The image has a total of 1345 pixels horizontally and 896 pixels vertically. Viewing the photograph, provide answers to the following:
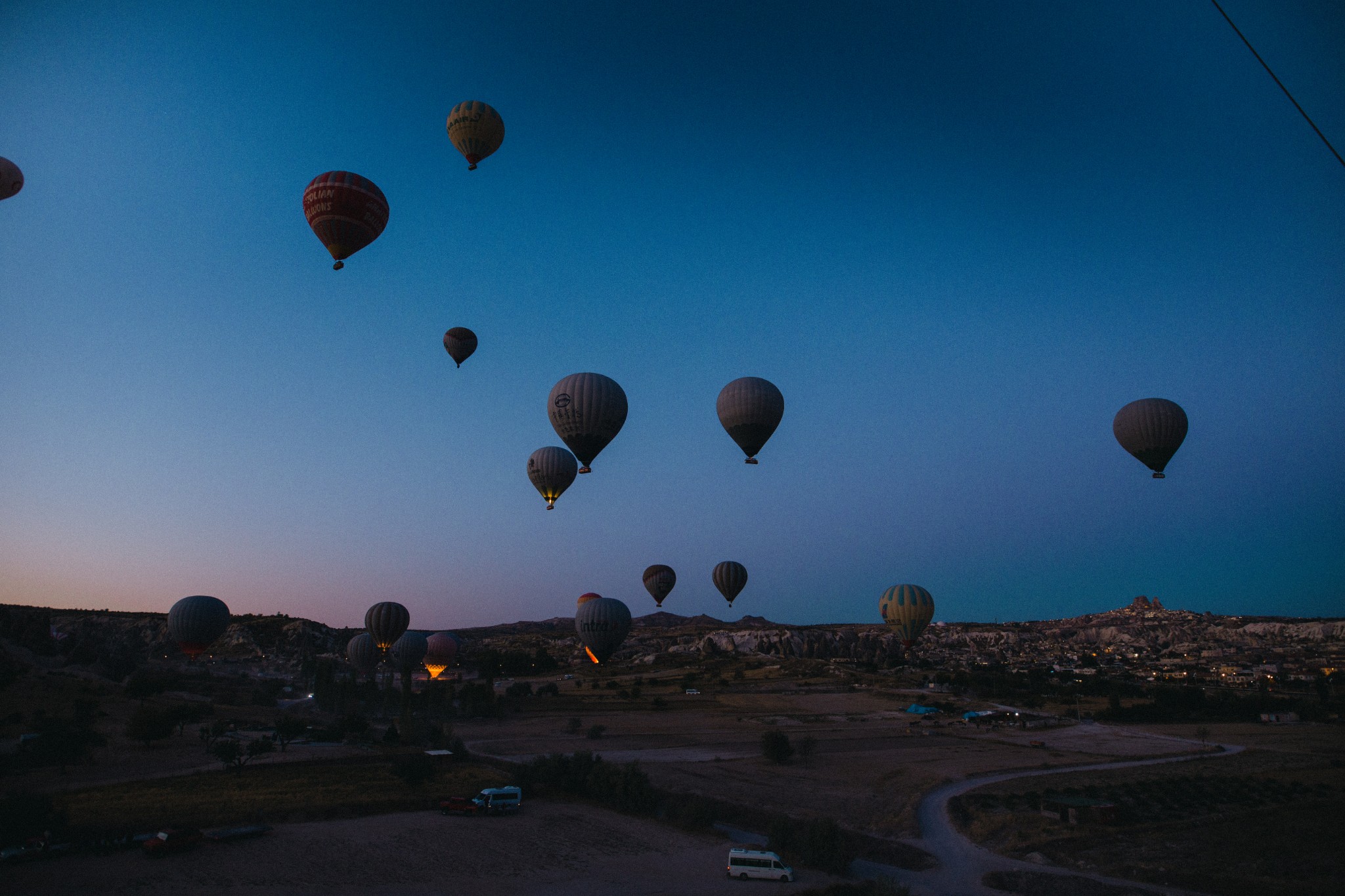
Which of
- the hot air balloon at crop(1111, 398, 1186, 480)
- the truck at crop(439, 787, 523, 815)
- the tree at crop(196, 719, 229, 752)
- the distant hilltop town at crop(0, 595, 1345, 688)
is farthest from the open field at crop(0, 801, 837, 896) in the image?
the distant hilltop town at crop(0, 595, 1345, 688)

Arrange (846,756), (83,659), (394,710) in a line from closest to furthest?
(846,756)
(394,710)
(83,659)

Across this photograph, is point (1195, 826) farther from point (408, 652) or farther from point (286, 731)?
point (408, 652)

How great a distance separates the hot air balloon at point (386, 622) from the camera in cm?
5716

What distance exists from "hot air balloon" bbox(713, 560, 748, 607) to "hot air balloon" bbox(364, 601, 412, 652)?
83.0 ft

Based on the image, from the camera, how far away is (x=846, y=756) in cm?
4297

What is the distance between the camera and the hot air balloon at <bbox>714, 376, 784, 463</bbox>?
129 ft

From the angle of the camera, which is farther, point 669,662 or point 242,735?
point 669,662

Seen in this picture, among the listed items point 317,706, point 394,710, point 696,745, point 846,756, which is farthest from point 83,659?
point 846,756

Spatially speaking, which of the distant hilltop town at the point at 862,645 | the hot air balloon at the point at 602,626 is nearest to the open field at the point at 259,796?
the hot air balloon at the point at 602,626

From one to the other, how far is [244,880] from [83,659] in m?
77.2

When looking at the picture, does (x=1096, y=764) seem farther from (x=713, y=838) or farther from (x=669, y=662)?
(x=669, y=662)

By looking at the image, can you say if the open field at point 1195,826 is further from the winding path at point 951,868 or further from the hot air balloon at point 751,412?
the hot air balloon at point 751,412

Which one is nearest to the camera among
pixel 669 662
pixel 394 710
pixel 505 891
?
pixel 505 891

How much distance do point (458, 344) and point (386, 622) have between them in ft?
83.0
